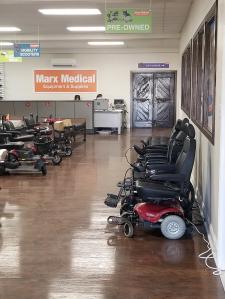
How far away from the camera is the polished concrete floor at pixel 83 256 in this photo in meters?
3.43

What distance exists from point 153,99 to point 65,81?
138 inches

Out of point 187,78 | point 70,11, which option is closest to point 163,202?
point 187,78

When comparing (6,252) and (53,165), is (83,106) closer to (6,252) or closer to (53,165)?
(53,165)

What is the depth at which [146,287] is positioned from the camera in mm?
3473

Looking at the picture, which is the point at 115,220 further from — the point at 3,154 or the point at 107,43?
the point at 107,43

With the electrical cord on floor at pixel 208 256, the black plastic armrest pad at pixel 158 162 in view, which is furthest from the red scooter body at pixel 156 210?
the black plastic armrest pad at pixel 158 162

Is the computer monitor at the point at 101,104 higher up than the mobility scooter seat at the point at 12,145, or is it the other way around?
the computer monitor at the point at 101,104

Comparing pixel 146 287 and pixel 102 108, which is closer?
pixel 146 287

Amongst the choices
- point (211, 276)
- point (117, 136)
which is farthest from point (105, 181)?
point (117, 136)

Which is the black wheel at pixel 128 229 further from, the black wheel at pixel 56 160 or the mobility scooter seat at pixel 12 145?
the black wheel at pixel 56 160

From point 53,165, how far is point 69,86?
8.83 m

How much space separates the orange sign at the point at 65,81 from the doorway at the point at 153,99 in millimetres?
1685

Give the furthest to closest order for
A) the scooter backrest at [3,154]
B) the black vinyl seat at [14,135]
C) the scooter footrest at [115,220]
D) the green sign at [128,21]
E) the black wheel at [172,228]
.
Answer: the black vinyl seat at [14,135]
the scooter backrest at [3,154]
the green sign at [128,21]
the scooter footrest at [115,220]
the black wheel at [172,228]

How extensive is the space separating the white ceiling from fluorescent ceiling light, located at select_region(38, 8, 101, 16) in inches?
7.3
